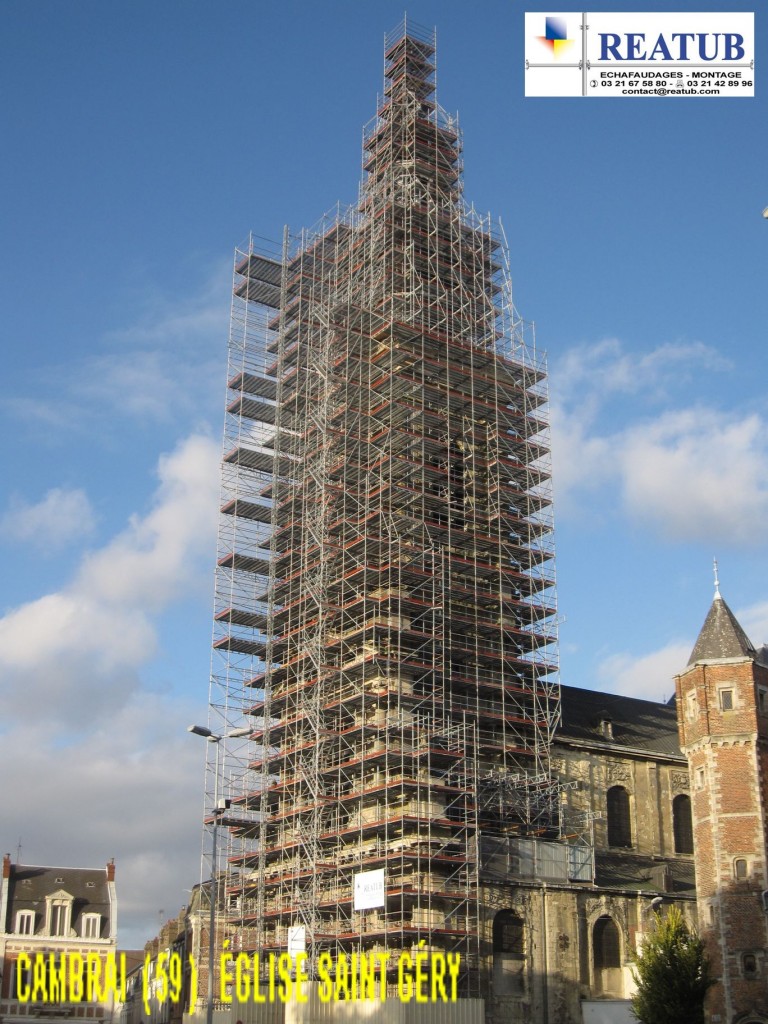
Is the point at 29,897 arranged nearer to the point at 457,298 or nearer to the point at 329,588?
the point at 329,588

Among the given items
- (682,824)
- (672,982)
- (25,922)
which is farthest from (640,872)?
(25,922)

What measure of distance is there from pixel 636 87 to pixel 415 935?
111ft

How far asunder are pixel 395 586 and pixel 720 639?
51.5 feet

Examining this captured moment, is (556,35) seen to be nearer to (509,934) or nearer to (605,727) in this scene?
(509,934)

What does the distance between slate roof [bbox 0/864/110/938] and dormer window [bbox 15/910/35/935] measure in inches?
12.3

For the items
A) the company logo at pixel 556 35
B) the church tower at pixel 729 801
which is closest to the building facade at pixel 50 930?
the church tower at pixel 729 801

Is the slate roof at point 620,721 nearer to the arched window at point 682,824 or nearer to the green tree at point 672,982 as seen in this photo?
the arched window at point 682,824

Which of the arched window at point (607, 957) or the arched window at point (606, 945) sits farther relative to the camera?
the arched window at point (606, 945)

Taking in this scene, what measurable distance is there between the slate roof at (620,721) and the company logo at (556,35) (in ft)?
116

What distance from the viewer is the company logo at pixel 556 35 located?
4028 cm

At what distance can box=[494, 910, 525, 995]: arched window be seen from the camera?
2066 inches

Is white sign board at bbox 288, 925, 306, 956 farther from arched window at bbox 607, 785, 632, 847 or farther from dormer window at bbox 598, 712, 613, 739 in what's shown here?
dormer window at bbox 598, 712, 613, 739

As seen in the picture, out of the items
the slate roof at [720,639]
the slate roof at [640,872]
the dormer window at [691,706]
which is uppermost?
the slate roof at [720,639]

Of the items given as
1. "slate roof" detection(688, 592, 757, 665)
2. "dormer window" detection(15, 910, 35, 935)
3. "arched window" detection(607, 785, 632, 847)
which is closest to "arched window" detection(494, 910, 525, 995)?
"arched window" detection(607, 785, 632, 847)
